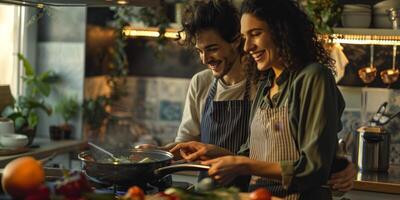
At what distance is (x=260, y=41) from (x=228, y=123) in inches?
25.7

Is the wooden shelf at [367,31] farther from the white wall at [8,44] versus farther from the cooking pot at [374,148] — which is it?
the white wall at [8,44]

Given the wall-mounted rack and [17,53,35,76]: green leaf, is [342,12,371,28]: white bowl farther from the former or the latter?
[17,53,35,76]: green leaf

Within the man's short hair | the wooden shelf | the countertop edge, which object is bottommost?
the countertop edge

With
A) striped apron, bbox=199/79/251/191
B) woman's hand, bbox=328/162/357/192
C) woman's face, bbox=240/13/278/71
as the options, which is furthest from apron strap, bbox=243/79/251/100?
woman's hand, bbox=328/162/357/192

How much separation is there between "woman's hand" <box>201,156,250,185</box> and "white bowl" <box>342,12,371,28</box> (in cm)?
207

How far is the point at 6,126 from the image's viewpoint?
3.61m

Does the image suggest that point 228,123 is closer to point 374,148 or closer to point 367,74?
point 374,148

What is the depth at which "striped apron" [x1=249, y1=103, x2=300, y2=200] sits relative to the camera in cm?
198

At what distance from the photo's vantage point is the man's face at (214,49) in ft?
7.88

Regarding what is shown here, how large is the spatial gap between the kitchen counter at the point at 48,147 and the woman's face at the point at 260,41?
1.82 m

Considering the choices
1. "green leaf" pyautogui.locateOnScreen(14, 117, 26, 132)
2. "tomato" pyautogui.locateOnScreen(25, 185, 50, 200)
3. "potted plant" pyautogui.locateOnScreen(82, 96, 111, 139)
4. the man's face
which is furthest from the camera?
"potted plant" pyautogui.locateOnScreen(82, 96, 111, 139)

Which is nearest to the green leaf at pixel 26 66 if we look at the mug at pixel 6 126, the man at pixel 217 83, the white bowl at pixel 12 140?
the mug at pixel 6 126

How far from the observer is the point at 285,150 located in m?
1.98

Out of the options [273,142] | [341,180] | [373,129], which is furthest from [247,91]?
[373,129]
